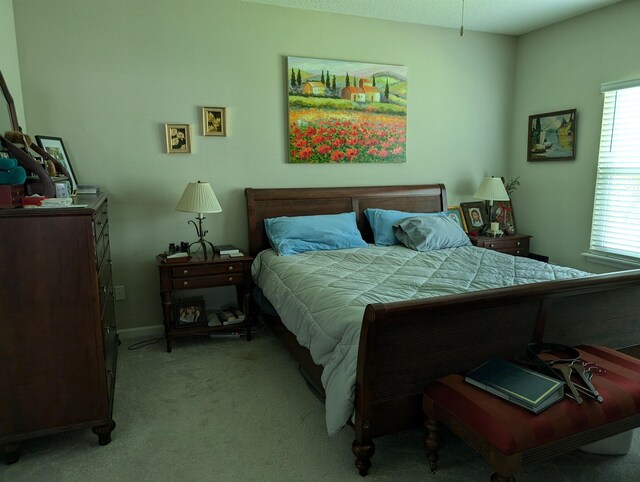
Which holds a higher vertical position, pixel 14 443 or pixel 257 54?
pixel 257 54

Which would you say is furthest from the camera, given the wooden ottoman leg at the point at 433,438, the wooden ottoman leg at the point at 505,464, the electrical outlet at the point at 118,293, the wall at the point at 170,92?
the electrical outlet at the point at 118,293

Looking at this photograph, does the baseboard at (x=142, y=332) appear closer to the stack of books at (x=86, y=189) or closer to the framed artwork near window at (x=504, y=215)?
the stack of books at (x=86, y=189)

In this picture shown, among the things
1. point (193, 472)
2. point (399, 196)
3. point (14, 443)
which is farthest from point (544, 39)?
point (14, 443)

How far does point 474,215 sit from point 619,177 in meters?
1.28

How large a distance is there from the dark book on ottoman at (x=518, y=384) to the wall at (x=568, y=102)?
2.60 meters

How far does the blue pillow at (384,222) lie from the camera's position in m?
3.73

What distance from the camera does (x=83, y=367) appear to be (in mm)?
1996

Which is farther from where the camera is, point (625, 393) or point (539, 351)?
point (539, 351)

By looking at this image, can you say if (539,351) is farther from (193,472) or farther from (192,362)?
(192,362)

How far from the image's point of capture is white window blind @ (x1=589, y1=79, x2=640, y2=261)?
3.44 m

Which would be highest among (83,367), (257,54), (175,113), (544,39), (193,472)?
(544,39)

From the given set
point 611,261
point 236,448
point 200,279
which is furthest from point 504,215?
point 236,448

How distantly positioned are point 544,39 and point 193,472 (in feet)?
15.2

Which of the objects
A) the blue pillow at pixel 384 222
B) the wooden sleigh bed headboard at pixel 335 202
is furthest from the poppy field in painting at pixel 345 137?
the blue pillow at pixel 384 222
